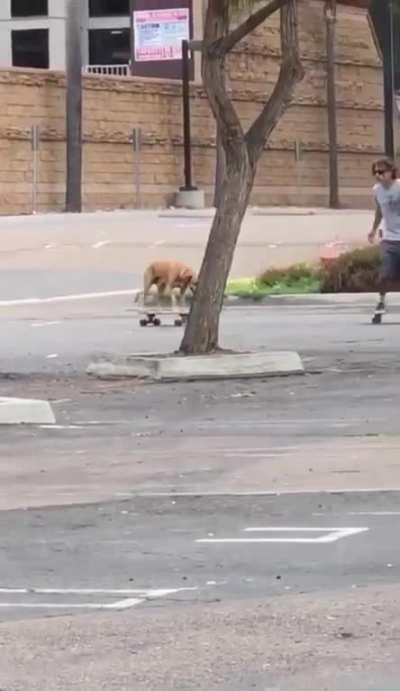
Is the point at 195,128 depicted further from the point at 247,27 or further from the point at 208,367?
the point at 208,367

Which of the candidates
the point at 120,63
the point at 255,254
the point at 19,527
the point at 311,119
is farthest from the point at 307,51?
the point at 19,527

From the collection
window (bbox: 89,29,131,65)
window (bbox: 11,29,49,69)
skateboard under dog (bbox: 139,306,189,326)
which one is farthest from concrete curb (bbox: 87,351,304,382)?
window (bbox: 89,29,131,65)

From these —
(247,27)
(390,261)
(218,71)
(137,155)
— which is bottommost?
(390,261)

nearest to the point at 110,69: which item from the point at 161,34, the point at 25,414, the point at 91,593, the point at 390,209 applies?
the point at 161,34

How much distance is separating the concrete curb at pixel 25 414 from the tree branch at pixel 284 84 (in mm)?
4043

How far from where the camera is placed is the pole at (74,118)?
47750mm

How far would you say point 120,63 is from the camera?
6581cm

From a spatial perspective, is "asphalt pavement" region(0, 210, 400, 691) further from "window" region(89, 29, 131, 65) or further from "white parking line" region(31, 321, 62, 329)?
"window" region(89, 29, 131, 65)

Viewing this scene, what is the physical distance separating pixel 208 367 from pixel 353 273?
12.1 meters

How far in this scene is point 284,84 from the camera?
59.2 ft

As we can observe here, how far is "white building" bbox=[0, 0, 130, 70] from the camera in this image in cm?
6228

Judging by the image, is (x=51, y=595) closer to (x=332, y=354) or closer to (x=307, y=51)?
(x=332, y=354)

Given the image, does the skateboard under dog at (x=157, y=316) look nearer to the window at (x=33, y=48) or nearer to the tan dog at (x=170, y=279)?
the tan dog at (x=170, y=279)

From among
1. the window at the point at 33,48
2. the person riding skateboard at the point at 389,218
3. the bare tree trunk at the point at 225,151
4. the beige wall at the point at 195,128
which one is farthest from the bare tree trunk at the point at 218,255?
the window at the point at 33,48
